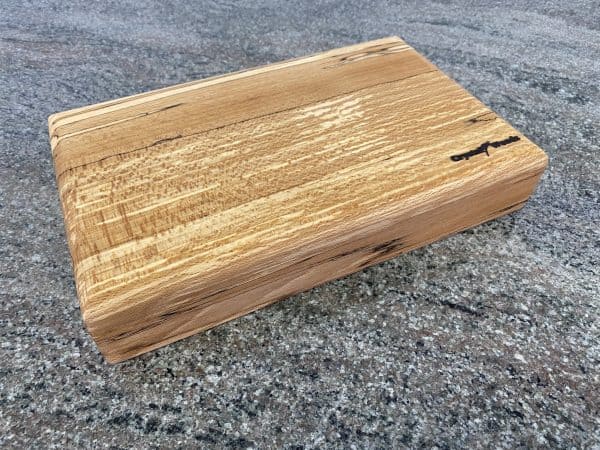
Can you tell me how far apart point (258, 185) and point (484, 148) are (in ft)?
0.98

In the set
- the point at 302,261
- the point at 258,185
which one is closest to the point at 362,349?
the point at 302,261

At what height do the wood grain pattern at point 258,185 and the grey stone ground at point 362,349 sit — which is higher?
the wood grain pattern at point 258,185

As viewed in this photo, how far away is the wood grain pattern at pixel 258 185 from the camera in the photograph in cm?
59

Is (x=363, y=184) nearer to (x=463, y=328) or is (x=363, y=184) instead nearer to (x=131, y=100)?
(x=463, y=328)

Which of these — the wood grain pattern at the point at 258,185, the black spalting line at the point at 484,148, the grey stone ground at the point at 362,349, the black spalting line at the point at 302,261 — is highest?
the black spalting line at the point at 484,148

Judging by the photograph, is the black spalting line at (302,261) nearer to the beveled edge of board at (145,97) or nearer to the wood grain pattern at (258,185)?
the wood grain pattern at (258,185)

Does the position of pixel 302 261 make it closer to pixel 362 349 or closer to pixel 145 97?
pixel 362 349

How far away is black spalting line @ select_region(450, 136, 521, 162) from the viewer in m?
0.71

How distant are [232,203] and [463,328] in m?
0.32

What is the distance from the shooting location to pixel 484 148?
724 millimetres

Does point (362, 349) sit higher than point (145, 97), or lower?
lower

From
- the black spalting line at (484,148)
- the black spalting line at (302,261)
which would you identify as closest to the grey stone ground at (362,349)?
the black spalting line at (302,261)

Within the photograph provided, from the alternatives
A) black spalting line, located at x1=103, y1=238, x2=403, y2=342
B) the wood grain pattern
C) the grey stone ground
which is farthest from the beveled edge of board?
black spalting line, located at x1=103, y1=238, x2=403, y2=342

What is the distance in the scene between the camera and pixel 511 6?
1.37 m
